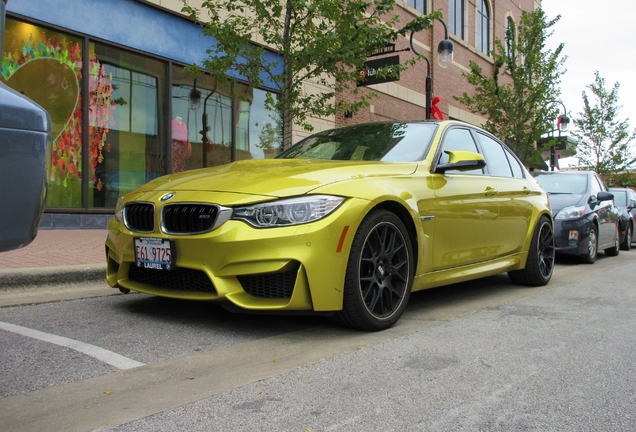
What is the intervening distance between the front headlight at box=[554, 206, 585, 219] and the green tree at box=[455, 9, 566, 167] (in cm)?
904

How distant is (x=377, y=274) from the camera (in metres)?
3.93

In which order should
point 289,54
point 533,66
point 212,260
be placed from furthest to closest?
point 533,66 < point 289,54 < point 212,260

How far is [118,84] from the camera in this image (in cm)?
1051

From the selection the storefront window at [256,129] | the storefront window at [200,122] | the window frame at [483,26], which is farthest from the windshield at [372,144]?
the window frame at [483,26]

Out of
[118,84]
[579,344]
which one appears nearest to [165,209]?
[579,344]

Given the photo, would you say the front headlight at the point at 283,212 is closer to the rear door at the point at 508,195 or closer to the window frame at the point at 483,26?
the rear door at the point at 508,195

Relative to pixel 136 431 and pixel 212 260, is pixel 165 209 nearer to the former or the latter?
pixel 212 260

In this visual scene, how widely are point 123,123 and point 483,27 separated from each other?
755 inches

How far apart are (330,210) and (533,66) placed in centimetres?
Answer: 1554

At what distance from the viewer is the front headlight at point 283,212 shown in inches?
140

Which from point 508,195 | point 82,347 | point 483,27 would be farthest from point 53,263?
point 483,27

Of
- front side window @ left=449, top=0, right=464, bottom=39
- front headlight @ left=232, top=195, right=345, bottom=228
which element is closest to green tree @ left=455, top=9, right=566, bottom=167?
front side window @ left=449, top=0, right=464, bottom=39

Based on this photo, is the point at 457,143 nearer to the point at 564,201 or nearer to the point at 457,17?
the point at 564,201

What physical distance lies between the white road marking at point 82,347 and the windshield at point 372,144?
7.73ft
